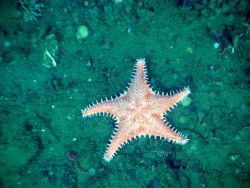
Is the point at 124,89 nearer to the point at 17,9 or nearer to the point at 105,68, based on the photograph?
the point at 105,68

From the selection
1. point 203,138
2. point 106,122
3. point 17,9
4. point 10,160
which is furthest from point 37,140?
point 203,138

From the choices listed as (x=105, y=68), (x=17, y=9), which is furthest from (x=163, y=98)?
(x=17, y=9)

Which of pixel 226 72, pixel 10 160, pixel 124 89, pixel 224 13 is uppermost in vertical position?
pixel 224 13

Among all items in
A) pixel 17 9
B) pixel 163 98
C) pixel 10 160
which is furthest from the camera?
pixel 10 160

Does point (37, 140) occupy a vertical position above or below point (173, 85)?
below

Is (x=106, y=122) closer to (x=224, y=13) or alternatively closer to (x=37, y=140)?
(x=37, y=140)

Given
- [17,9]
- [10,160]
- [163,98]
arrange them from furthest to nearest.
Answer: [10,160] → [17,9] → [163,98]

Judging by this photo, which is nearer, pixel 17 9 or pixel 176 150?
pixel 17 9
